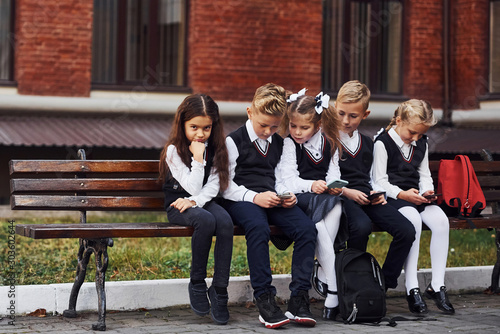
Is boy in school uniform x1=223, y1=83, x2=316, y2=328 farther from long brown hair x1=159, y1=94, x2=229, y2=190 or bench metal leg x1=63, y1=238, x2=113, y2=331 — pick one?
bench metal leg x1=63, y1=238, x2=113, y2=331

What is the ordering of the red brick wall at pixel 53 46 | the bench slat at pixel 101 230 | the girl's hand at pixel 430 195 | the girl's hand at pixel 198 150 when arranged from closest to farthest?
1. the bench slat at pixel 101 230
2. the girl's hand at pixel 198 150
3. the girl's hand at pixel 430 195
4. the red brick wall at pixel 53 46

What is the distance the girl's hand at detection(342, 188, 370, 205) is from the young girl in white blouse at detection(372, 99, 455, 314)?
293 mm

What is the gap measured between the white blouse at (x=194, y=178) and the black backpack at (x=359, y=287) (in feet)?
3.16

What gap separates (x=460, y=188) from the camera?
20.9 feet

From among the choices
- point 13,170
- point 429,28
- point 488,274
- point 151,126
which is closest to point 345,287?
point 488,274

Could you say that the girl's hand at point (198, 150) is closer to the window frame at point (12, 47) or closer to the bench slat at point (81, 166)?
the bench slat at point (81, 166)

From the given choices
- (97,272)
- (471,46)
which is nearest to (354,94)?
(97,272)

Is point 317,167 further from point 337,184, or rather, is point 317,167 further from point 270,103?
point 270,103

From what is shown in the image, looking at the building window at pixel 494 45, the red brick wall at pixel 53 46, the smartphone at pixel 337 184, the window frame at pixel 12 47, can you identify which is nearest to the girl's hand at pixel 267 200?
the smartphone at pixel 337 184

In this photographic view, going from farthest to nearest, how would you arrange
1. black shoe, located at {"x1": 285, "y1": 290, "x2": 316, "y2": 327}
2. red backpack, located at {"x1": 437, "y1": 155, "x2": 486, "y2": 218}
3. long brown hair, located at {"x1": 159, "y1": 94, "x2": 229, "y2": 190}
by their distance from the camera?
red backpack, located at {"x1": 437, "y1": 155, "x2": 486, "y2": 218} → long brown hair, located at {"x1": 159, "y1": 94, "x2": 229, "y2": 190} → black shoe, located at {"x1": 285, "y1": 290, "x2": 316, "y2": 327}

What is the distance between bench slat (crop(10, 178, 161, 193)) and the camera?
18.7 feet

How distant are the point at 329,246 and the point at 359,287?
1.17ft

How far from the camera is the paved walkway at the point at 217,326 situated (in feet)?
16.8

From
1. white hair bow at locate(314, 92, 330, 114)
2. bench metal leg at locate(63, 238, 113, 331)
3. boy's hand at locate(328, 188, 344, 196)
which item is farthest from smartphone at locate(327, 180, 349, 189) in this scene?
bench metal leg at locate(63, 238, 113, 331)
